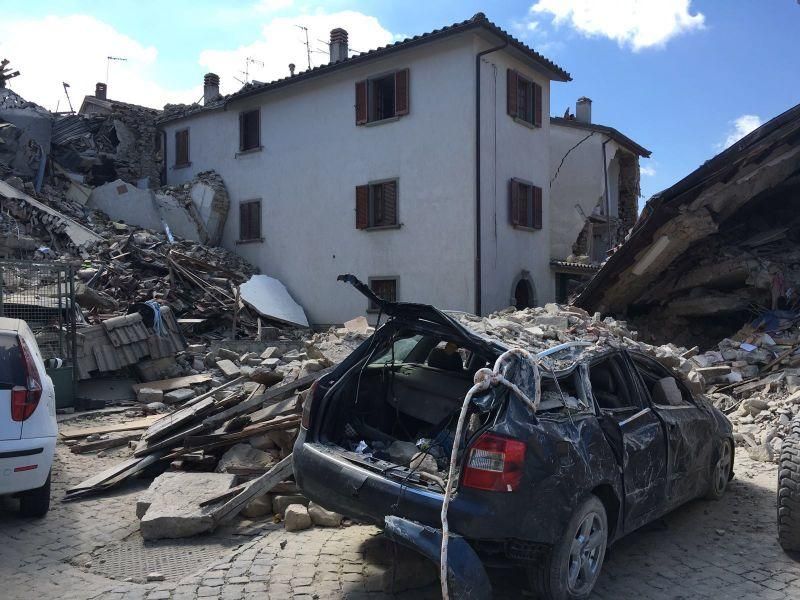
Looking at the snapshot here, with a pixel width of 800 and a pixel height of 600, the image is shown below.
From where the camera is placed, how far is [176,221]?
2280cm

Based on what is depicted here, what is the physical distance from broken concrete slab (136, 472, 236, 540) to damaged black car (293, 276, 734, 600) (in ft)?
3.99

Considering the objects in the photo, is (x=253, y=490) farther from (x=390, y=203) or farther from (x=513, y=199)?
(x=513, y=199)

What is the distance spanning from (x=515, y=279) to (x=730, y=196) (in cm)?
740

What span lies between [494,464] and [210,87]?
27791 mm

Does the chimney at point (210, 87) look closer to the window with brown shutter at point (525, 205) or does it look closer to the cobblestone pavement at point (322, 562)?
the window with brown shutter at point (525, 205)

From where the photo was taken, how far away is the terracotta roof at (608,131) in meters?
24.5

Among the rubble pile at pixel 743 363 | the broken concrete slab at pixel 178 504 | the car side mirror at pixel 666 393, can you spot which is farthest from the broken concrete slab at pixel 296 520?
the rubble pile at pixel 743 363

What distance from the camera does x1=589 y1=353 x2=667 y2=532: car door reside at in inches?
170

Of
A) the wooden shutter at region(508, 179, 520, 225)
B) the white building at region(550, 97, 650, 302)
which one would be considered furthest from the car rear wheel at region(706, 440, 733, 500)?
the white building at region(550, 97, 650, 302)

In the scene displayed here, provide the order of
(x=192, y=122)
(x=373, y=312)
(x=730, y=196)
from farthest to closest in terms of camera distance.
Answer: (x=192, y=122) → (x=373, y=312) → (x=730, y=196)

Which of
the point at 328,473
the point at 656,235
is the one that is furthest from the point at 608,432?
the point at 656,235

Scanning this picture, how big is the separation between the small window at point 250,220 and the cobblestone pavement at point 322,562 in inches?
694

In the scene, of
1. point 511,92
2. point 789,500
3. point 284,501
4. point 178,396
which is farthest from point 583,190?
point 284,501

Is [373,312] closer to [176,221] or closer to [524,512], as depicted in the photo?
[176,221]
